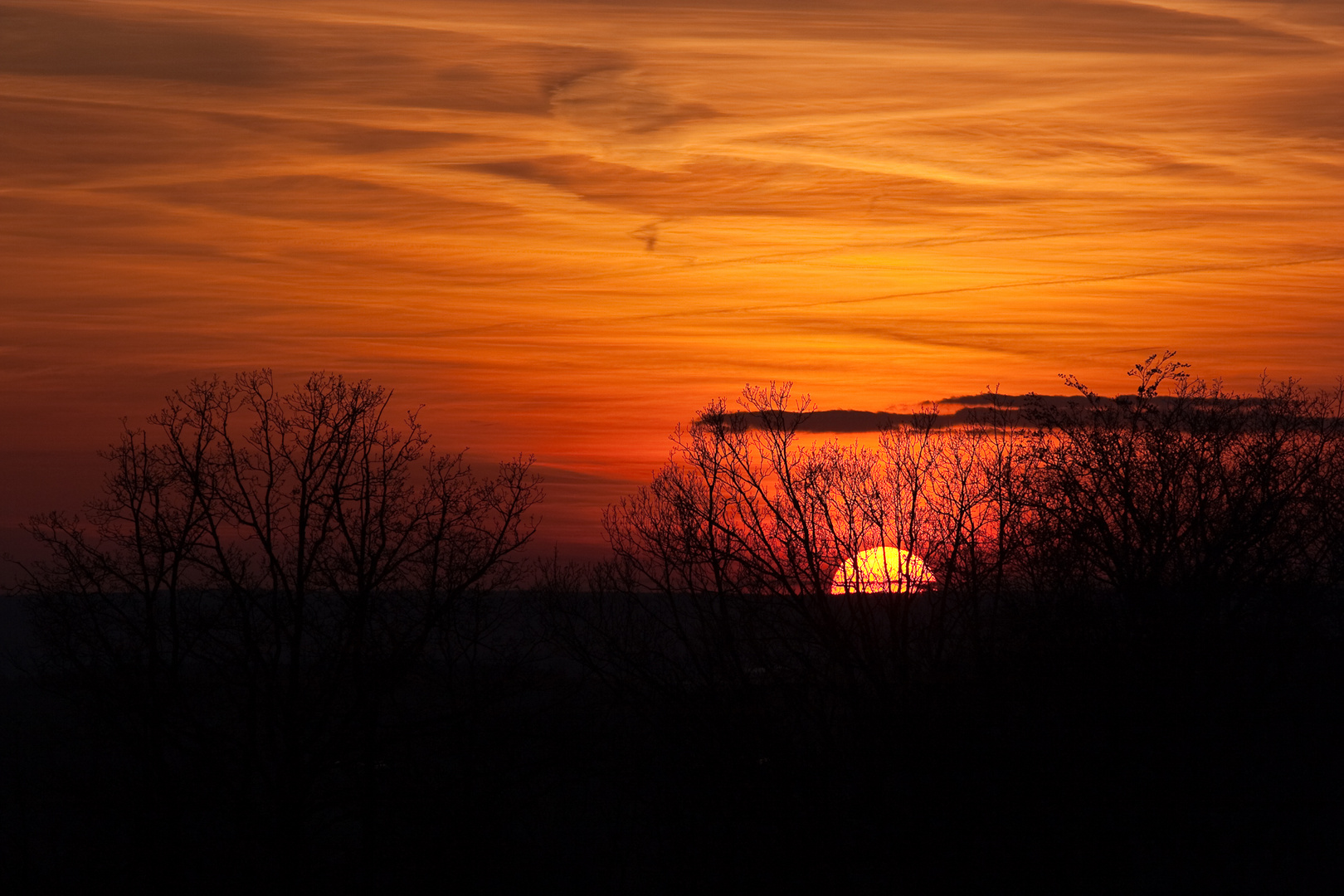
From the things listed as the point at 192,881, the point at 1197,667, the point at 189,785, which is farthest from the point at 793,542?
the point at 192,881

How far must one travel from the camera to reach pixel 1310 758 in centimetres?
2630

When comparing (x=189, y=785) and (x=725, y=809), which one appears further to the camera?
(x=725, y=809)

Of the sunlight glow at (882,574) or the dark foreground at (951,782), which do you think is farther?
the sunlight glow at (882,574)

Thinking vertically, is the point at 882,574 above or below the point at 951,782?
above

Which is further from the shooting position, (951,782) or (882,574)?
(882,574)

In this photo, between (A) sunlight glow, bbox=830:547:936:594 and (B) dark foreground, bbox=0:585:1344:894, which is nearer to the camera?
(B) dark foreground, bbox=0:585:1344:894

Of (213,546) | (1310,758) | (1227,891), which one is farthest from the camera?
(213,546)

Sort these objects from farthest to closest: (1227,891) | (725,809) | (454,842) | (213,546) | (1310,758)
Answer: (454,842), (725,809), (213,546), (1310,758), (1227,891)

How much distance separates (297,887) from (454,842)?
26.2ft

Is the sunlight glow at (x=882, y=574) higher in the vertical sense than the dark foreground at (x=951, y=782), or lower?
higher

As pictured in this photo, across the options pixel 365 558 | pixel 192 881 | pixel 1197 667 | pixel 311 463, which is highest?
pixel 311 463

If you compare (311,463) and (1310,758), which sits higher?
(311,463)

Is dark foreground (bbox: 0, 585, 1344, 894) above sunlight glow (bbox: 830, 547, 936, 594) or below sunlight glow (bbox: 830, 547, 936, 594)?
below

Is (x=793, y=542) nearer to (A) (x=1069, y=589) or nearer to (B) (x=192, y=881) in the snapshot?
(A) (x=1069, y=589)
